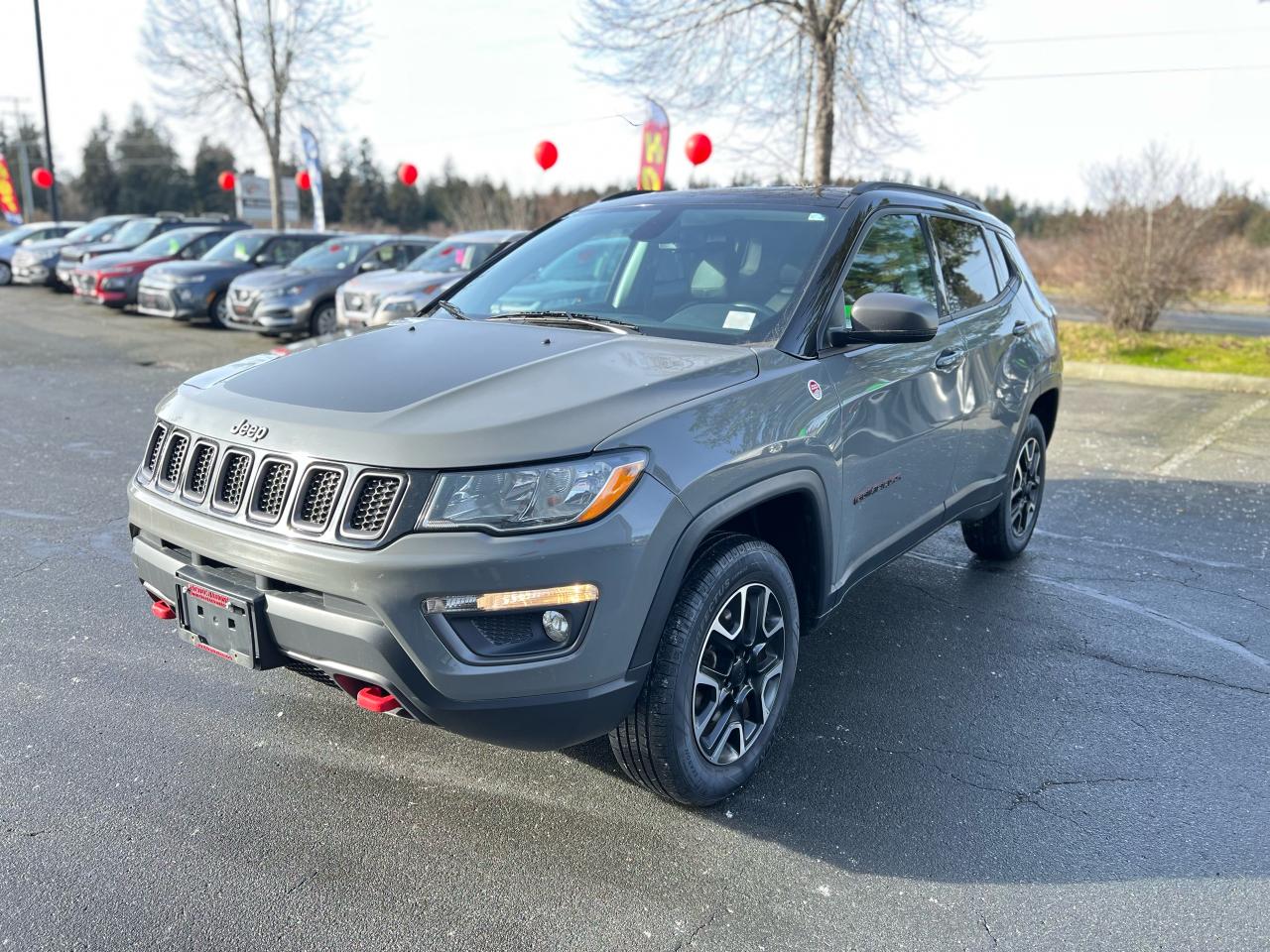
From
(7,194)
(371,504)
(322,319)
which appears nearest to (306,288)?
(322,319)

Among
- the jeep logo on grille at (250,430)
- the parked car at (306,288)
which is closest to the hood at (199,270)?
the parked car at (306,288)

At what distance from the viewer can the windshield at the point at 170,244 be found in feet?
58.2

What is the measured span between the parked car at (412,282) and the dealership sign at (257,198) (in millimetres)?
26126

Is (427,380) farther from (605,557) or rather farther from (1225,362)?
(1225,362)

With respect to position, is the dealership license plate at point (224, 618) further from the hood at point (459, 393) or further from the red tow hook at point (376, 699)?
the hood at point (459, 393)

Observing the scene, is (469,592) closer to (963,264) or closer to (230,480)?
(230,480)

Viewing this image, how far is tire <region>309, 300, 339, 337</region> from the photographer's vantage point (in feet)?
44.9

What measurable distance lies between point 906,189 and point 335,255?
12.0 meters

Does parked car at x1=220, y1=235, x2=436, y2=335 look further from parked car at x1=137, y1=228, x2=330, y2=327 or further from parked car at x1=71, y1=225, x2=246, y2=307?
parked car at x1=71, y1=225, x2=246, y2=307

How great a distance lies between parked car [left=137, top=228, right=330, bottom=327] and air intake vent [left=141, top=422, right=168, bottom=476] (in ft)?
39.7

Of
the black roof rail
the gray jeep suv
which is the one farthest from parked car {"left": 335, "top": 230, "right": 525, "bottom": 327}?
the gray jeep suv

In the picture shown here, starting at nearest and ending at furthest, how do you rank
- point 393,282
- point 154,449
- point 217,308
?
point 154,449 < point 393,282 < point 217,308

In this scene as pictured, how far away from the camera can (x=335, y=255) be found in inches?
579

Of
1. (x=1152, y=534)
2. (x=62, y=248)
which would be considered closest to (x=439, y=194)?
(x=62, y=248)
